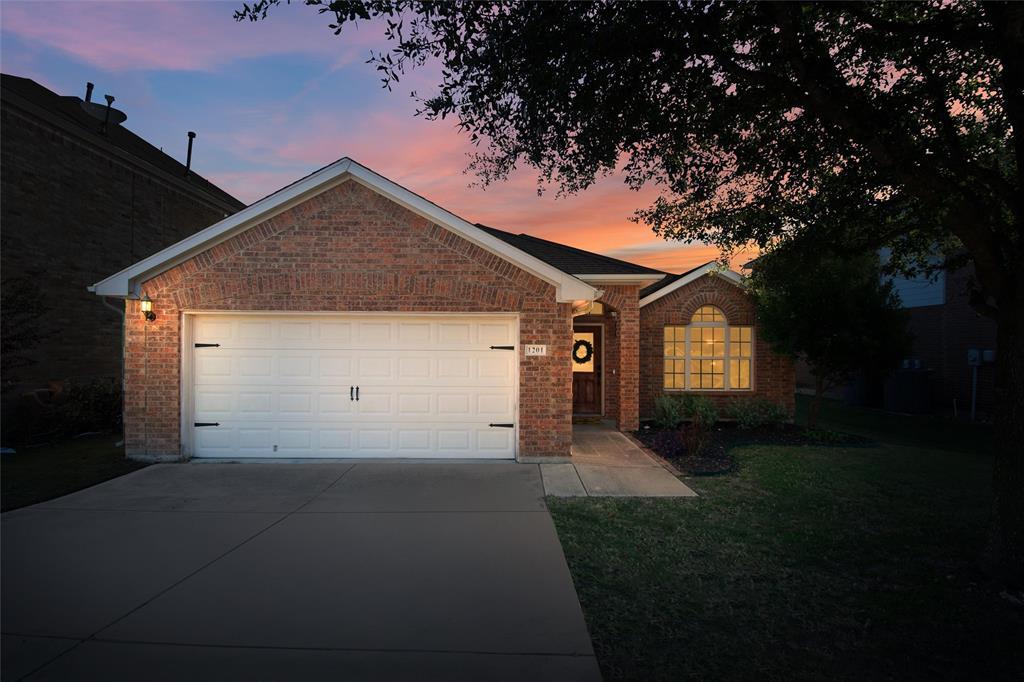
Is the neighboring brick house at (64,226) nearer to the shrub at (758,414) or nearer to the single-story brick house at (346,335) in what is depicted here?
the single-story brick house at (346,335)

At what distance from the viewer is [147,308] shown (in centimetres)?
932

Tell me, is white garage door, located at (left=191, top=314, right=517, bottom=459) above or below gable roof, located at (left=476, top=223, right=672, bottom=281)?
below

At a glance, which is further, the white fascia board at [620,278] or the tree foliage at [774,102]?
the white fascia board at [620,278]

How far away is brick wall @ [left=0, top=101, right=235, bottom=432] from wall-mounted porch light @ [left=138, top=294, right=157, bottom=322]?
2854 millimetres

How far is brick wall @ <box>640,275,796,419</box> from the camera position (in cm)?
1448

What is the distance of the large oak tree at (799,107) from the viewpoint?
4.89m

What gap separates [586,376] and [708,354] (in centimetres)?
315

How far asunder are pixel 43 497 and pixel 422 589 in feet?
19.6

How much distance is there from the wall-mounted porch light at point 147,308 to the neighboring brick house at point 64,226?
2.70 meters

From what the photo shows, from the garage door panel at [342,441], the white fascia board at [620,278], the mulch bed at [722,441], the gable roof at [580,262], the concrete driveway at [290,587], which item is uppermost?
the gable roof at [580,262]

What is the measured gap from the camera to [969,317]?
1772 cm

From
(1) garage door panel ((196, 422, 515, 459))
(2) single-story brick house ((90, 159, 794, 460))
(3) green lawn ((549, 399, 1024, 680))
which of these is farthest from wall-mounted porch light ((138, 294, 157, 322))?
(3) green lawn ((549, 399, 1024, 680))

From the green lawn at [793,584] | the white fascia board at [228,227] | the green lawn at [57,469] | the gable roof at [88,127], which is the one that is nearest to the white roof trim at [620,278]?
the green lawn at [793,584]

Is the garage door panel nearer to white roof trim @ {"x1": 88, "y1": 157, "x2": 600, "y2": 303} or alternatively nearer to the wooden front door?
white roof trim @ {"x1": 88, "y1": 157, "x2": 600, "y2": 303}
